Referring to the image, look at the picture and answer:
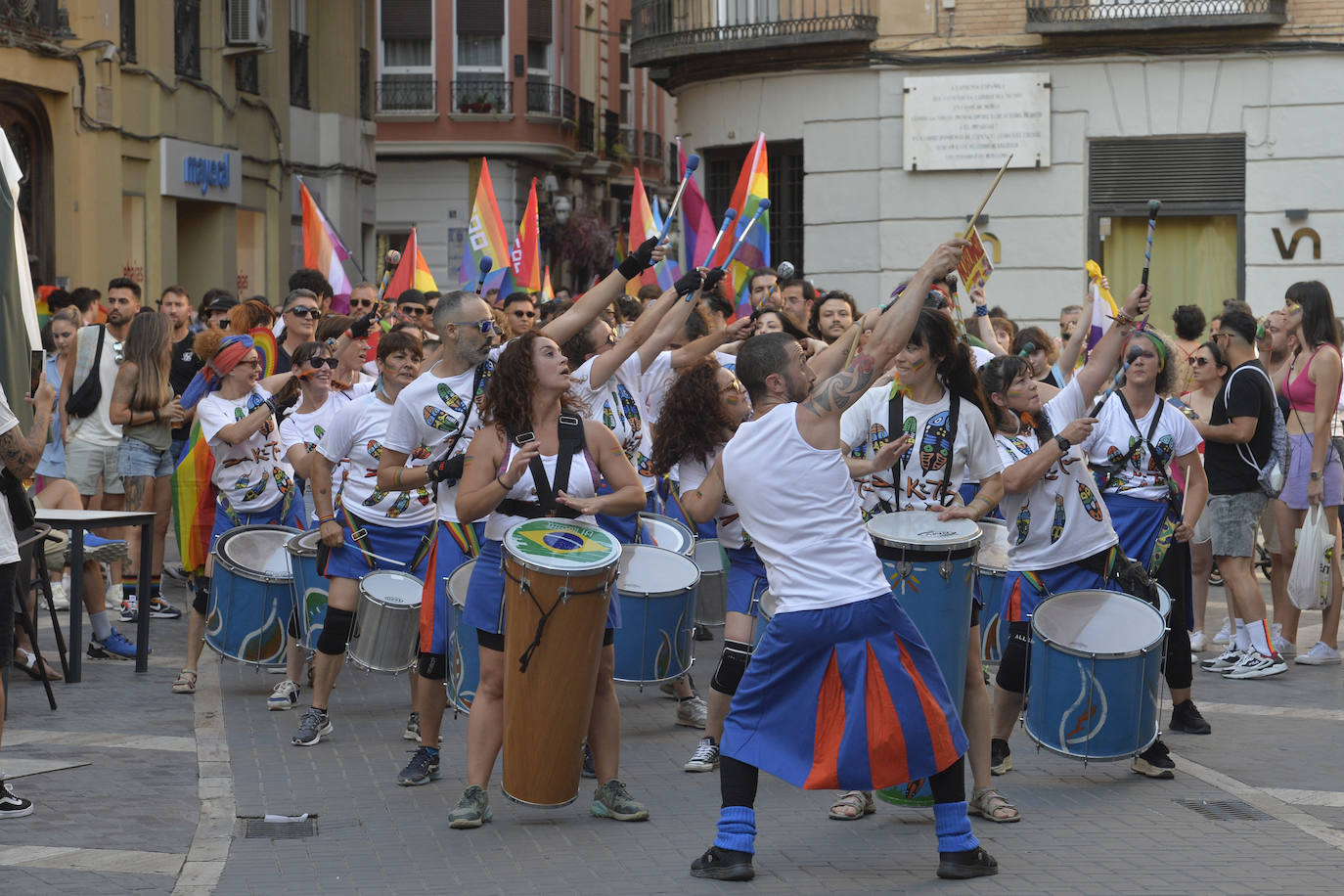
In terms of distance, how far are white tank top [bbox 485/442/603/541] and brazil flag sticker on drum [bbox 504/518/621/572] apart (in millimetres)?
96

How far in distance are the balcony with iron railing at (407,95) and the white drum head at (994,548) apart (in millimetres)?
37492

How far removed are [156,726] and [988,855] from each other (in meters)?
4.37

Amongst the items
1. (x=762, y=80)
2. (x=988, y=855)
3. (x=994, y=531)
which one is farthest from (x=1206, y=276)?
(x=988, y=855)

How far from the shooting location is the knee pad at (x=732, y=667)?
7.31m

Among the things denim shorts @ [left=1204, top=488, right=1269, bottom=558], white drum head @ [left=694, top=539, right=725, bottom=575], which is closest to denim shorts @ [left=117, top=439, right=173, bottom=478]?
white drum head @ [left=694, top=539, right=725, bottom=575]

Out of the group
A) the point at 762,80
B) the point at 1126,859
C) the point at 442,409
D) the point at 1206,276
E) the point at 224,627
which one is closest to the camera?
the point at 1126,859

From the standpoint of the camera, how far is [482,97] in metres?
45.0

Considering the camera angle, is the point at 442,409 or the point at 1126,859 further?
the point at 442,409

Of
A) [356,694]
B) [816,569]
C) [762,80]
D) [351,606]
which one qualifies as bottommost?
[356,694]

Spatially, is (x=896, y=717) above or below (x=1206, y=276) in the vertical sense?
below

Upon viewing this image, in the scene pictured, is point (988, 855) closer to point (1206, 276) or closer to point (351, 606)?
point (351, 606)

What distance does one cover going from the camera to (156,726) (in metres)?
8.68

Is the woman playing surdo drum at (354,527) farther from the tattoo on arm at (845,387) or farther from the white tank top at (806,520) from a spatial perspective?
the tattoo on arm at (845,387)

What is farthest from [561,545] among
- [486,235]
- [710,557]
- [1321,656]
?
[486,235]
